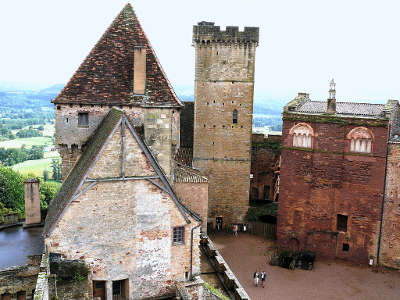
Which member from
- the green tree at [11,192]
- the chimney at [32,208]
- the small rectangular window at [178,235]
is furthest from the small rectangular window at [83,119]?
the green tree at [11,192]

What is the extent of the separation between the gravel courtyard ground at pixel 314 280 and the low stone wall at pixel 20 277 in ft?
44.9

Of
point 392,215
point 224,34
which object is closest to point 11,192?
point 224,34

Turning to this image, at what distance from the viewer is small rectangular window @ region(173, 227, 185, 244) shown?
2024 centimetres

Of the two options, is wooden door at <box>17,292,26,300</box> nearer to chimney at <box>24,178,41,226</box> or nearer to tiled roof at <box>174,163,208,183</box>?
chimney at <box>24,178,41,226</box>

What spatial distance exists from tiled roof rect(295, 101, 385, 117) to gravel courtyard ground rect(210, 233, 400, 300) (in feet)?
38.1

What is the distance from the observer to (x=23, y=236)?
1026 inches

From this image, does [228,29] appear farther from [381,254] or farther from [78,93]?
[381,254]

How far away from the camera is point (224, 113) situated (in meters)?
37.5

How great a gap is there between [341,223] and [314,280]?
5.70m

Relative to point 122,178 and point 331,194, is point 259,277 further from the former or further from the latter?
point 122,178

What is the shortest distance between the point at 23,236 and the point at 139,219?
35.5 feet

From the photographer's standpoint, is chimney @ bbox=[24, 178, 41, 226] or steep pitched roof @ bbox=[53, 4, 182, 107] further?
chimney @ bbox=[24, 178, 41, 226]

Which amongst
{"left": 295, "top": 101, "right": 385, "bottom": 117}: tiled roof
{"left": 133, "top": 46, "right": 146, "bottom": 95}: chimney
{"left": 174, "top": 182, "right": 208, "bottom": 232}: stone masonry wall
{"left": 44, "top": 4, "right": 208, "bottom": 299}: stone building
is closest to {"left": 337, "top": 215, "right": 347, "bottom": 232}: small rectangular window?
{"left": 295, "top": 101, "right": 385, "bottom": 117}: tiled roof

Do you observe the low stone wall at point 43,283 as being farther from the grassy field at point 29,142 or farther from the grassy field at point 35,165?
the grassy field at point 29,142
